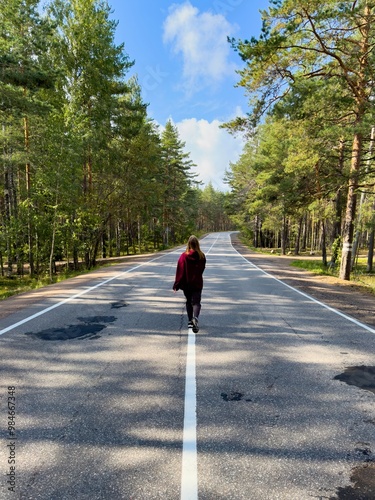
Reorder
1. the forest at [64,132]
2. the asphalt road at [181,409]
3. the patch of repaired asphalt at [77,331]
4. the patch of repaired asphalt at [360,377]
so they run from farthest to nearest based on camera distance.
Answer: the forest at [64,132], the patch of repaired asphalt at [77,331], the patch of repaired asphalt at [360,377], the asphalt road at [181,409]

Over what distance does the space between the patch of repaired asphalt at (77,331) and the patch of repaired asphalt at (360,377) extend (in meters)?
4.07

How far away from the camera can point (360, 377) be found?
13.9 feet

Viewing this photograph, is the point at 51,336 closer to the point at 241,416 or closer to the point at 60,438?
the point at 60,438

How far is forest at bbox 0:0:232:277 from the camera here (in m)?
13.6

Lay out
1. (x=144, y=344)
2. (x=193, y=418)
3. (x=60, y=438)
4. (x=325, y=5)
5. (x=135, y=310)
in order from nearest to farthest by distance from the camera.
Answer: (x=60, y=438) → (x=193, y=418) → (x=144, y=344) → (x=135, y=310) → (x=325, y=5)

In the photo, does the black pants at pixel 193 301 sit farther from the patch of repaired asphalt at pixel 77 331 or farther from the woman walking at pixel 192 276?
the patch of repaired asphalt at pixel 77 331

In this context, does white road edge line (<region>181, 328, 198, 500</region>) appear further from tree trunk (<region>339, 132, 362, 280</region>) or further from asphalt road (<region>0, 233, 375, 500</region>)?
tree trunk (<region>339, 132, 362, 280</region>)

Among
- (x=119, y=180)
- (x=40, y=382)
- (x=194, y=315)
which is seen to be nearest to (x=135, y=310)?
(x=194, y=315)

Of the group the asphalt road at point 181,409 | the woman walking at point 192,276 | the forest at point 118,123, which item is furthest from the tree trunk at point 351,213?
the woman walking at point 192,276

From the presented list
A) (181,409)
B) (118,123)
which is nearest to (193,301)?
(181,409)

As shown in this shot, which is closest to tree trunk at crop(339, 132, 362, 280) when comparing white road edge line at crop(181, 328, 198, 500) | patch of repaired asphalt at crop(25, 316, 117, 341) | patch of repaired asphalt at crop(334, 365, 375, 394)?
patch of repaired asphalt at crop(334, 365, 375, 394)

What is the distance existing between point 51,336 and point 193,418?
3.52 metres

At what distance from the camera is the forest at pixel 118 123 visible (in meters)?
11.2

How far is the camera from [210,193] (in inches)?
3967
